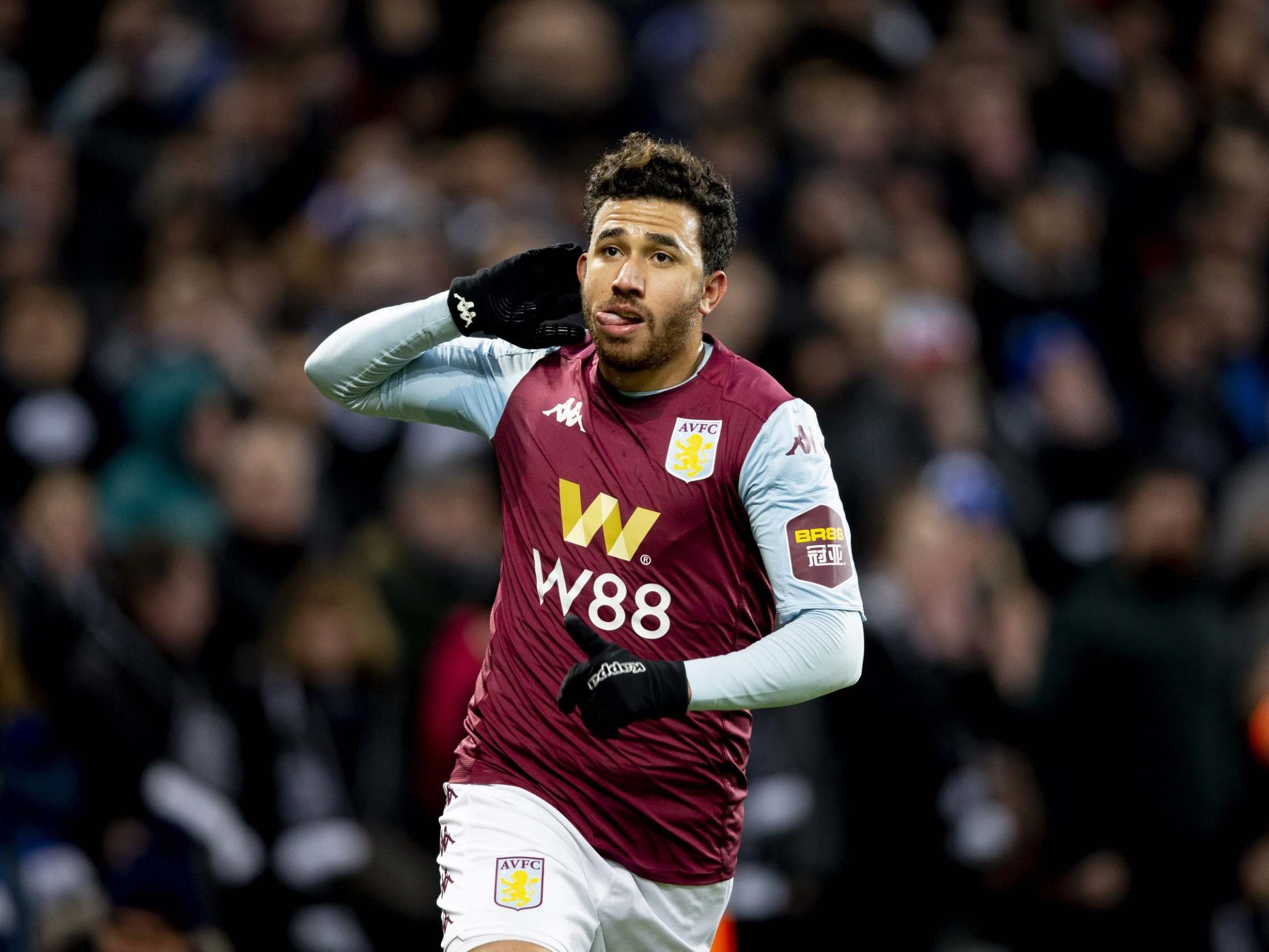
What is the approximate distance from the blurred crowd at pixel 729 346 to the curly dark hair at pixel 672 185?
2.99 m

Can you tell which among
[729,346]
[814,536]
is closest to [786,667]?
[814,536]

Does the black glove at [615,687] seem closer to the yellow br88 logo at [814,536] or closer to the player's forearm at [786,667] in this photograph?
the player's forearm at [786,667]

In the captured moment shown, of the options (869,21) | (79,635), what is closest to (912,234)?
(869,21)

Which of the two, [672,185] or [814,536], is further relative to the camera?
[672,185]

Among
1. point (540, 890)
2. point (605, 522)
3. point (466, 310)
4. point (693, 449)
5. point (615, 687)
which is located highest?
point (466, 310)

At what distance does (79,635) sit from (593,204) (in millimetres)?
3607

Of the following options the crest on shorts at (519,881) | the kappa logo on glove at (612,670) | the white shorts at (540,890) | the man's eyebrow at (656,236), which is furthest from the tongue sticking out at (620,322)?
the crest on shorts at (519,881)

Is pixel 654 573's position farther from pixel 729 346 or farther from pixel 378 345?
pixel 729 346

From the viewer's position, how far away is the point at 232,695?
8031 mm

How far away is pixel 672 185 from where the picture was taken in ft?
16.7

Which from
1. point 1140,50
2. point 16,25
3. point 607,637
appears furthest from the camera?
point 1140,50

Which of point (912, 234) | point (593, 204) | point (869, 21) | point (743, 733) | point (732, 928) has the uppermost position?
point (869, 21)

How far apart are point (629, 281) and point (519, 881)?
1529 millimetres

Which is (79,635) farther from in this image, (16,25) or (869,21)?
(869,21)
